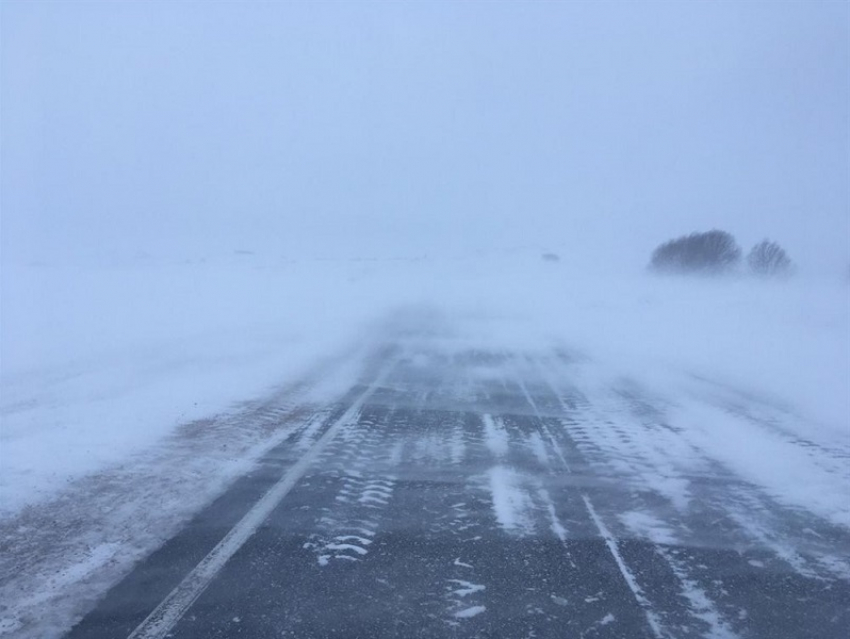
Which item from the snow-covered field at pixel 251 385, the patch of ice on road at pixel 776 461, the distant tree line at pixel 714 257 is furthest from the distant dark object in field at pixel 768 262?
the patch of ice on road at pixel 776 461

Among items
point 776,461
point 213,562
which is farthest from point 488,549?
point 776,461

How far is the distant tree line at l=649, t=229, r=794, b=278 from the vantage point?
45312 mm

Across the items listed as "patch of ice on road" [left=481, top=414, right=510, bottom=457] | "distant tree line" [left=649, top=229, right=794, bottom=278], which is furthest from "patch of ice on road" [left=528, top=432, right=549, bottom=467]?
"distant tree line" [left=649, top=229, right=794, bottom=278]

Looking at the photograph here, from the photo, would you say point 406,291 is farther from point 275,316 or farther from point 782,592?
point 782,592

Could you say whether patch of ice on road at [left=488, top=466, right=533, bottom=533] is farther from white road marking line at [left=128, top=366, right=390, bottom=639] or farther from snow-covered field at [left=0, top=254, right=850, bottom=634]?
white road marking line at [left=128, top=366, right=390, bottom=639]

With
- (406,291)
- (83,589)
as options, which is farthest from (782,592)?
(406,291)

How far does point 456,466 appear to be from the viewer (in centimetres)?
691

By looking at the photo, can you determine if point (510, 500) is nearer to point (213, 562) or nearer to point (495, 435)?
point (495, 435)

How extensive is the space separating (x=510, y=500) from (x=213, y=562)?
2.45 m

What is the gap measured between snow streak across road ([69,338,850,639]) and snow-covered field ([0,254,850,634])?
0.23m

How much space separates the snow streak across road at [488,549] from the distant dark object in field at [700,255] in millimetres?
42540

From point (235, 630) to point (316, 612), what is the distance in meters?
0.45

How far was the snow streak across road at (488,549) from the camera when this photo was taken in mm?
3988

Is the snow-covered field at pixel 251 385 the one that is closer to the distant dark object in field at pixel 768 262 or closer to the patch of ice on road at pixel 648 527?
the patch of ice on road at pixel 648 527
